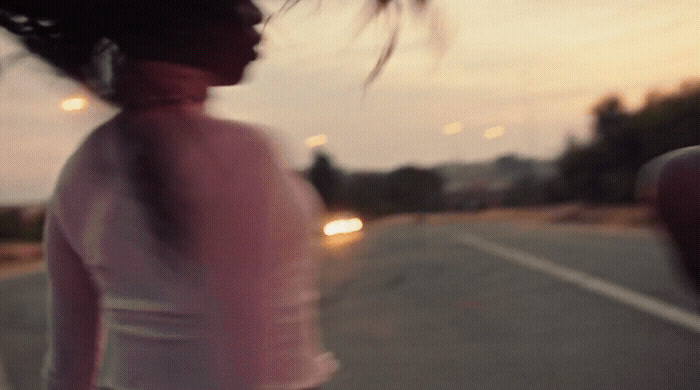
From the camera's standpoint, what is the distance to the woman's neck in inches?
55.9

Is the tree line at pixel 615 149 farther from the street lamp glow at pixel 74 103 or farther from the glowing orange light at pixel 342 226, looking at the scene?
the street lamp glow at pixel 74 103

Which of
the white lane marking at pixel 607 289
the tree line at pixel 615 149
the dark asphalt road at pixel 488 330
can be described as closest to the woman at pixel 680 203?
the dark asphalt road at pixel 488 330

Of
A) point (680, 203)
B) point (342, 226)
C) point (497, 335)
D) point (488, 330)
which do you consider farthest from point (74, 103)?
point (488, 330)

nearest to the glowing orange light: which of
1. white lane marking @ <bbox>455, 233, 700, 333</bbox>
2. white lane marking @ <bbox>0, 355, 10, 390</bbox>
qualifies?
white lane marking @ <bbox>0, 355, 10, 390</bbox>

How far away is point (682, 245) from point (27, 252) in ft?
104

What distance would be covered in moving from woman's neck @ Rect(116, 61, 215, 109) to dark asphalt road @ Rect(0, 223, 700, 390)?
445 cm

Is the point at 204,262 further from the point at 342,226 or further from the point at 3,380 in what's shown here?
the point at 3,380

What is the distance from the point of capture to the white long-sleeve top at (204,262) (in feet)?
4.39

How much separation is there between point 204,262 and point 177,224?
8 centimetres

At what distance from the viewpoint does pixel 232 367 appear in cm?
135

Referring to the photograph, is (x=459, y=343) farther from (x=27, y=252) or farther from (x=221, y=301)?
(x=27, y=252)

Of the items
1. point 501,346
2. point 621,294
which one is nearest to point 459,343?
point 501,346

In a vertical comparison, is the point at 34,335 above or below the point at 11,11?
below

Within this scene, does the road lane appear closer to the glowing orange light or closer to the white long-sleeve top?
the glowing orange light
